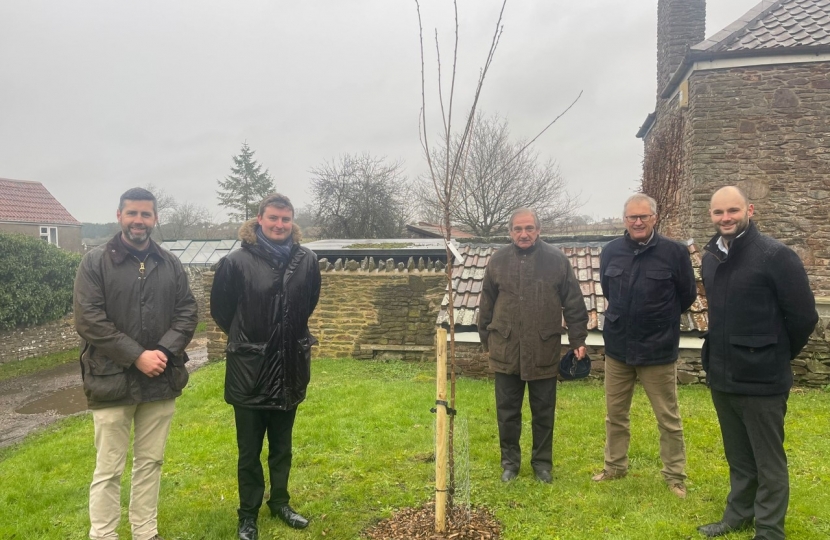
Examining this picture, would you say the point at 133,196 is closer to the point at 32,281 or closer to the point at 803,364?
the point at 803,364

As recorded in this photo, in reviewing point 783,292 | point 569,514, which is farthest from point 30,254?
point 783,292

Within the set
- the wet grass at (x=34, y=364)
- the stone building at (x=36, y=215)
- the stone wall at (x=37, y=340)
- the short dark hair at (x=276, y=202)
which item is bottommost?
the wet grass at (x=34, y=364)

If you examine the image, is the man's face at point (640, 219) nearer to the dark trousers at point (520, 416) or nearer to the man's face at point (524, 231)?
the man's face at point (524, 231)

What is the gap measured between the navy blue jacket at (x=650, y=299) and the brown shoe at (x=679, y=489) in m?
0.94

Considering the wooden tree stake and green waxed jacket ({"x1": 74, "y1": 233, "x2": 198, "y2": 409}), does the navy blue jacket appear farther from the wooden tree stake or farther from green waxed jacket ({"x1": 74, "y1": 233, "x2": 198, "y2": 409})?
green waxed jacket ({"x1": 74, "y1": 233, "x2": 198, "y2": 409})

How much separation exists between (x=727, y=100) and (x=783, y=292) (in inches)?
340

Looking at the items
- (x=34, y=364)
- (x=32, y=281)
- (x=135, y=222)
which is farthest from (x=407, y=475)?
(x=32, y=281)

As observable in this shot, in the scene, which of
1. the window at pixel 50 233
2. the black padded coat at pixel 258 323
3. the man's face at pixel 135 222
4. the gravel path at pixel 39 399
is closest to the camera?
the man's face at pixel 135 222

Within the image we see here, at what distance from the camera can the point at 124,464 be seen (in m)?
3.10

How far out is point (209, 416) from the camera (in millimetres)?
6793

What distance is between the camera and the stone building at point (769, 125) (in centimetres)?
956

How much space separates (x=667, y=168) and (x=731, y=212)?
32.4ft

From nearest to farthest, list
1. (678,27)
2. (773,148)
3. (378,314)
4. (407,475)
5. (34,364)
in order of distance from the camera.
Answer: (407,475) < (773,148) < (378,314) < (678,27) < (34,364)

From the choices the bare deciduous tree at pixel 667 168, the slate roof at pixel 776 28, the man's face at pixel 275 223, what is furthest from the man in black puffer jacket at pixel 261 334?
the bare deciduous tree at pixel 667 168
